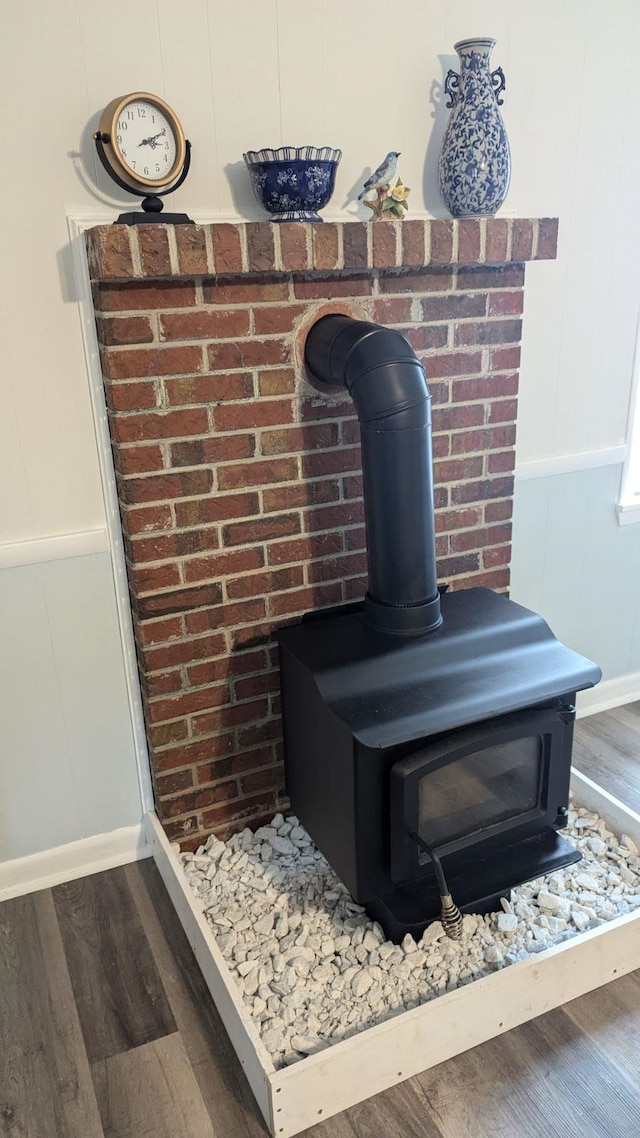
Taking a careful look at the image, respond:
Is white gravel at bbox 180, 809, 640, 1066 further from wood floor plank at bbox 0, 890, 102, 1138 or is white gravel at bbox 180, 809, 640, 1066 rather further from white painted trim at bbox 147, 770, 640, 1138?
wood floor plank at bbox 0, 890, 102, 1138

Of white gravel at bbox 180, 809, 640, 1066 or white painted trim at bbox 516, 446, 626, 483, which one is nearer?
white gravel at bbox 180, 809, 640, 1066

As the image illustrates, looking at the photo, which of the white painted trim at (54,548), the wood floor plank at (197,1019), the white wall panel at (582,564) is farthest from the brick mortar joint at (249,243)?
the wood floor plank at (197,1019)

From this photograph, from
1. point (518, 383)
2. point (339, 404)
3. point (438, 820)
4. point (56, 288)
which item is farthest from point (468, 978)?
point (56, 288)

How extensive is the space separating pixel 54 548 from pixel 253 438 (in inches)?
21.5

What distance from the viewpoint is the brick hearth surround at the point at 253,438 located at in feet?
5.83

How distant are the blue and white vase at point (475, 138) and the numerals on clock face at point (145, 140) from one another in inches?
27.4

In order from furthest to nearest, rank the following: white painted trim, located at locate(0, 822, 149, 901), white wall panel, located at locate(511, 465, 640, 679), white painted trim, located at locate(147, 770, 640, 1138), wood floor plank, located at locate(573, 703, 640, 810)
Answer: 1. white wall panel, located at locate(511, 465, 640, 679)
2. wood floor plank, located at locate(573, 703, 640, 810)
3. white painted trim, located at locate(0, 822, 149, 901)
4. white painted trim, located at locate(147, 770, 640, 1138)

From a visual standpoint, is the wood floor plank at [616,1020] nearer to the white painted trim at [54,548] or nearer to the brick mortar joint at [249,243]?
the white painted trim at [54,548]

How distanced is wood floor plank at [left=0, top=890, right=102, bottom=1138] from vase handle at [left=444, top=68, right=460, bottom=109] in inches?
89.6

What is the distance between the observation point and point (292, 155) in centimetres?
178

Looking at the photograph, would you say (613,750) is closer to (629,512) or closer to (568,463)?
(629,512)

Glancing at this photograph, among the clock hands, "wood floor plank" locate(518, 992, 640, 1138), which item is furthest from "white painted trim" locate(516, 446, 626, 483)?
"wood floor plank" locate(518, 992, 640, 1138)

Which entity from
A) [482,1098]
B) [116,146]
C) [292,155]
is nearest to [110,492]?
[116,146]

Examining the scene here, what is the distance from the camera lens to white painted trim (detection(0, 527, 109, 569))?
1.90 m
